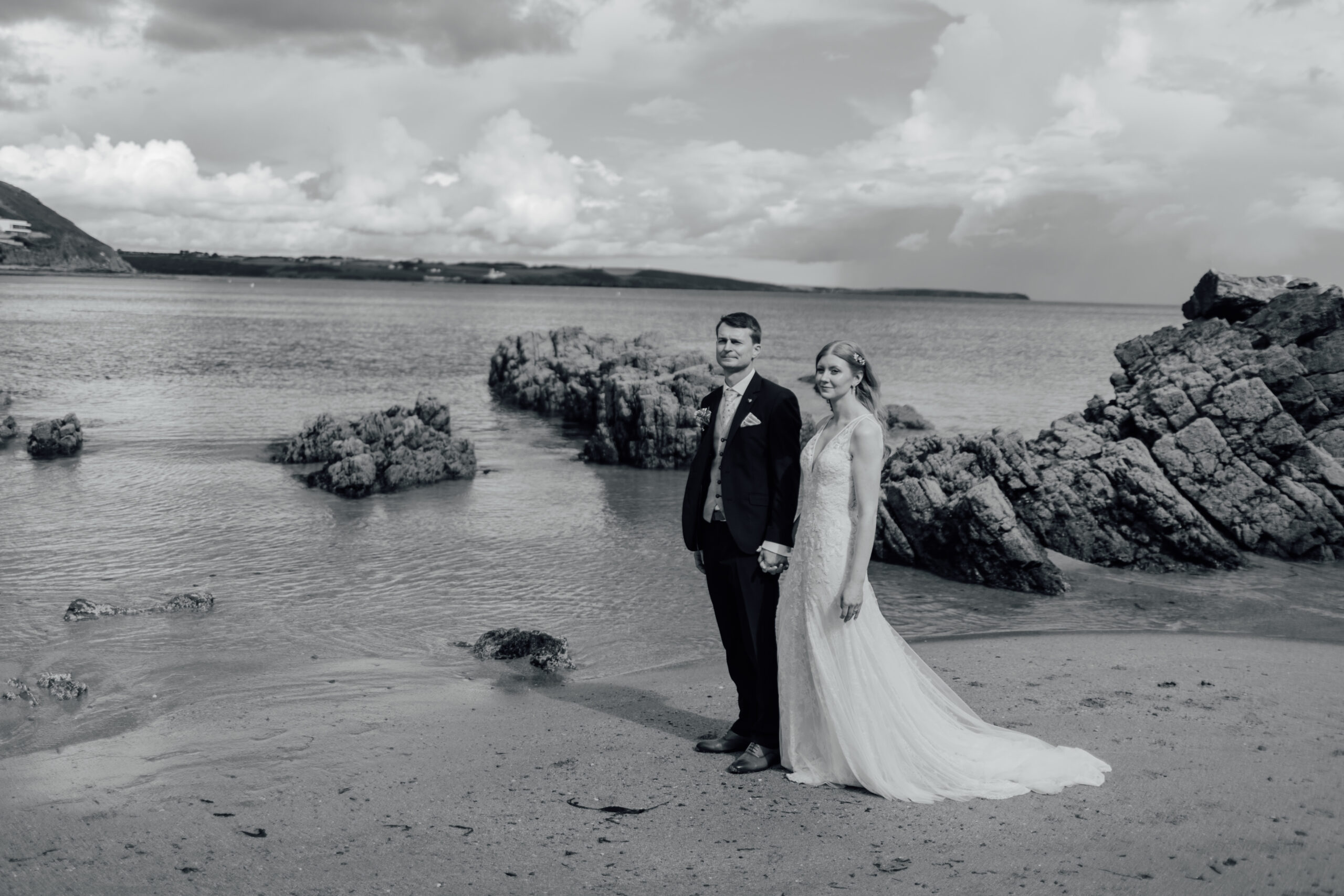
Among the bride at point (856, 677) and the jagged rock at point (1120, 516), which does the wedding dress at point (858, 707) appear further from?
the jagged rock at point (1120, 516)

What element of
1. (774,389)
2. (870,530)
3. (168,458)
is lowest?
(168,458)

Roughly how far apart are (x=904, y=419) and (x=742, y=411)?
25.3m

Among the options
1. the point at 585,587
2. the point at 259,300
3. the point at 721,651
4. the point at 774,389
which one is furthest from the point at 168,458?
the point at 259,300

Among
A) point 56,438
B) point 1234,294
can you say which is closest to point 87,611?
point 56,438

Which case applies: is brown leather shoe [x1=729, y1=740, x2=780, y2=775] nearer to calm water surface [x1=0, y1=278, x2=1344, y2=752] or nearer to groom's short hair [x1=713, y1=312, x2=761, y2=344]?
groom's short hair [x1=713, y1=312, x2=761, y2=344]

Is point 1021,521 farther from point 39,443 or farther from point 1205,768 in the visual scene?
point 39,443

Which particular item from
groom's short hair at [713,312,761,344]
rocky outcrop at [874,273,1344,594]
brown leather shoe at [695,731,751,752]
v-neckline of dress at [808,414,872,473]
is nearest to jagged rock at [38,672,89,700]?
brown leather shoe at [695,731,751,752]

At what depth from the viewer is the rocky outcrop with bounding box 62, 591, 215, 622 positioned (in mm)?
10305

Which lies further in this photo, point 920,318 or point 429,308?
point 920,318

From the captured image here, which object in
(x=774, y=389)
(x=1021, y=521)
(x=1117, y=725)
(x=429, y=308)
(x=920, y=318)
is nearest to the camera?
(x=774, y=389)

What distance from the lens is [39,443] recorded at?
2152 cm

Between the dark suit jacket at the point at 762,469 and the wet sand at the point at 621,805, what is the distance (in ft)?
5.01

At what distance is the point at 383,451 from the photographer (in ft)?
65.9

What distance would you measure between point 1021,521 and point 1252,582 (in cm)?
296
